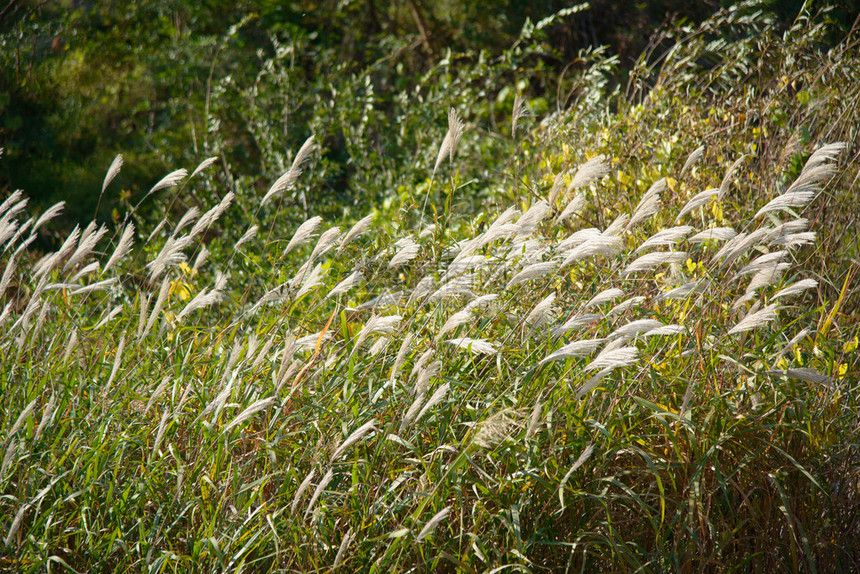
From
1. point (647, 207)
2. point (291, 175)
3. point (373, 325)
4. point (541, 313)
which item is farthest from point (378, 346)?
point (647, 207)

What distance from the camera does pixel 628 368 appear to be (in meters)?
2.29

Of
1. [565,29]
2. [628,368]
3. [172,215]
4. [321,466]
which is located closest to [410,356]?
[321,466]

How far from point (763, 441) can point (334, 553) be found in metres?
1.25

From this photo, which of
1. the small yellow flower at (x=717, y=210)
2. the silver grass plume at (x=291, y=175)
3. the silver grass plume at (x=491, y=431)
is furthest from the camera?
the small yellow flower at (x=717, y=210)

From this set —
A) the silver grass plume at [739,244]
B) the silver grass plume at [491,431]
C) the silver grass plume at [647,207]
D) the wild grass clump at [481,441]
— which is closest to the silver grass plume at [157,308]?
the wild grass clump at [481,441]

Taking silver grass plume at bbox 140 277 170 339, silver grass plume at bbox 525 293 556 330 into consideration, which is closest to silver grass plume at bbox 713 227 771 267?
silver grass plume at bbox 525 293 556 330

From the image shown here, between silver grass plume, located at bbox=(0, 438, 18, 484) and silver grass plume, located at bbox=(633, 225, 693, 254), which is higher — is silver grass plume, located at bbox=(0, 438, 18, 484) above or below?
below

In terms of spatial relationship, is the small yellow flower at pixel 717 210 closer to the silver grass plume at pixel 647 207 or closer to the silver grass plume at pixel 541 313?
the silver grass plume at pixel 647 207

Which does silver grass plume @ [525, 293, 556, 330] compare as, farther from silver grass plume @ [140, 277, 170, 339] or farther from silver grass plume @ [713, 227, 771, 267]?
silver grass plume @ [140, 277, 170, 339]

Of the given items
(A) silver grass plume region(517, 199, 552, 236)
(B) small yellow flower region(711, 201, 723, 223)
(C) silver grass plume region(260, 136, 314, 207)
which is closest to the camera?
(A) silver grass plume region(517, 199, 552, 236)

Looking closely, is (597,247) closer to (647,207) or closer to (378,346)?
(647,207)

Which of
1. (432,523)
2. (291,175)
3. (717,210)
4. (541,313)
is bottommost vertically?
(717,210)

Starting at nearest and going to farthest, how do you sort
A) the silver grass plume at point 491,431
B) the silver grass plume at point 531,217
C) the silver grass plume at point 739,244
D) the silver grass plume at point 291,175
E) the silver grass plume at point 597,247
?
the silver grass plume at point 491,431
the silver grass plume at point 597,247
the silver grass plume at point 739,244
the silver grass plume at point 531,217
the silver grass plume at point 291,175

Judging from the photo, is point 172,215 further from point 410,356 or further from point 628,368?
point 628,368
